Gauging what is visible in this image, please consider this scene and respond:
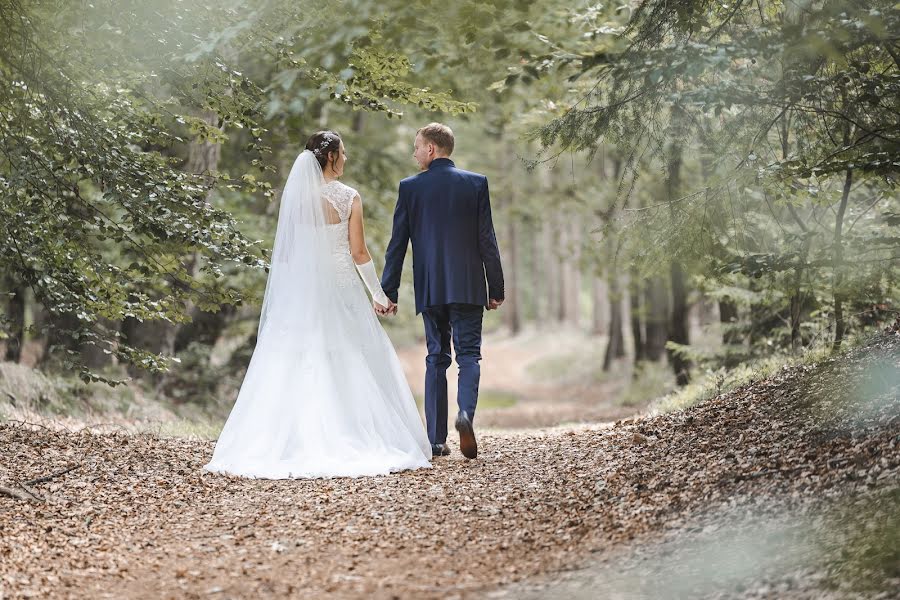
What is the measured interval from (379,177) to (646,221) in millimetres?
9211

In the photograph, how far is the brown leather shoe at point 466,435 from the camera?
22.6 feet

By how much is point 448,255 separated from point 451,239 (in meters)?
0.13

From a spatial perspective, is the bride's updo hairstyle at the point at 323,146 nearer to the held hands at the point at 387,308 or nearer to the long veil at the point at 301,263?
the long veil at the point at 301,263

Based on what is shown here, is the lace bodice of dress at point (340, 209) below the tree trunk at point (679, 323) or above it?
above

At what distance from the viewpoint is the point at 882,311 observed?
8500 mm

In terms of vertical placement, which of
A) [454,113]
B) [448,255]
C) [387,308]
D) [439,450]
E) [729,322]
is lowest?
[439,450]

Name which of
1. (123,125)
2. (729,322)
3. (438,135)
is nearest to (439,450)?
(438,135)

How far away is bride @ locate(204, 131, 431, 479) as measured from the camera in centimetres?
694

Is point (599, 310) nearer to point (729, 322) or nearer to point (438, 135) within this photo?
point (729, 322)

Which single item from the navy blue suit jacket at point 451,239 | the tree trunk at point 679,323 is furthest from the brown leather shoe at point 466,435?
the tree trunk at point 679,323

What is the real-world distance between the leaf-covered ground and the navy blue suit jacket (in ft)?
4.37

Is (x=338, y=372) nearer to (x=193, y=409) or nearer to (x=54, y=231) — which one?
(x=54, y=231)

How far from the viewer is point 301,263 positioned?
7422mm

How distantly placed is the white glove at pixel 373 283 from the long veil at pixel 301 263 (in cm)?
25
